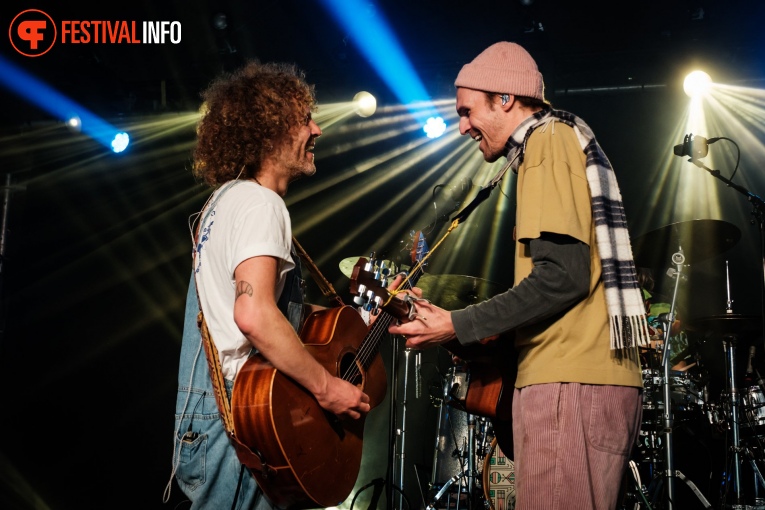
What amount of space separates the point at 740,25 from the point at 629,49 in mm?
1006

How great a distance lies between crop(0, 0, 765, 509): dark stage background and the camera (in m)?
6.86

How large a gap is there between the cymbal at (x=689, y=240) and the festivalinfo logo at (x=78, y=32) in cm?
524

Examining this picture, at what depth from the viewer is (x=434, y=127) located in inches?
305

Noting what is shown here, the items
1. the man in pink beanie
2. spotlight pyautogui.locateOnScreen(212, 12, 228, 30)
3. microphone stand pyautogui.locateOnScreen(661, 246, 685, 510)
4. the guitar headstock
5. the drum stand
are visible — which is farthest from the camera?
spotlight pyautogui.locateOnScreen(212, 12, 228, 30)

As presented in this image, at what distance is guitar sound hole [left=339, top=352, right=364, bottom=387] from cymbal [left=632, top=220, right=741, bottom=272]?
3649mm

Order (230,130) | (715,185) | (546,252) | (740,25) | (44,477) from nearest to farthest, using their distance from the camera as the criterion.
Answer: (546,252)
(230,130)
(740,25)
(44,477)
(715,185)

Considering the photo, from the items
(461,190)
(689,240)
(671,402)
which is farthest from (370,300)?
(689,240)

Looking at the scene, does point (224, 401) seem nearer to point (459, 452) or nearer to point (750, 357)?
point (459, 452)

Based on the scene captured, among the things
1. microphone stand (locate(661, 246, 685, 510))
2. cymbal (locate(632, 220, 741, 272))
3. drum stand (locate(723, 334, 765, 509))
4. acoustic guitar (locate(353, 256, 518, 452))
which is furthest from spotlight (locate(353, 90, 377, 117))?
acoustic guitar (locate(353, 256, 518, 452))

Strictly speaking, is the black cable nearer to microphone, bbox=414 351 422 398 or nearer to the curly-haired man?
the curly-haired man

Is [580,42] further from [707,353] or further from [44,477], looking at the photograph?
[44,477]

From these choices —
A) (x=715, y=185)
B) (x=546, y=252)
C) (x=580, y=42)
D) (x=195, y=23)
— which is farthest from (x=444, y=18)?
(x=546, y=252)

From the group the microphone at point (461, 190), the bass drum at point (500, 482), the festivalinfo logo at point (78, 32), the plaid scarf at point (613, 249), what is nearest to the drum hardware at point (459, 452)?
the bass drum at point (500, 482)

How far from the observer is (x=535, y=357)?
2.21 metres
